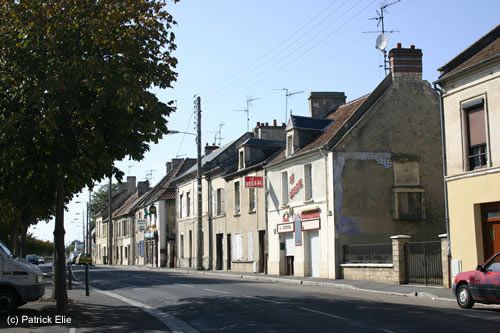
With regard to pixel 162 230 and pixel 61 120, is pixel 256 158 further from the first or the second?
pixel 61 120

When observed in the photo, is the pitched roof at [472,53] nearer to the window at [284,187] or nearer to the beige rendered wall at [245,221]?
the window at [284,187]

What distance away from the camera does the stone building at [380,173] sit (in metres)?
30.7

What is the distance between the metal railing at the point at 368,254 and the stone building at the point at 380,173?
550 mm

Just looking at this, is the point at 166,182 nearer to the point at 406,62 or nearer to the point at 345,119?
the point at 345,119

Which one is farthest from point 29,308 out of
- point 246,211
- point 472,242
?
point 246,211

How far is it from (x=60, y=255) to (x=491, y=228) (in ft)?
44.7

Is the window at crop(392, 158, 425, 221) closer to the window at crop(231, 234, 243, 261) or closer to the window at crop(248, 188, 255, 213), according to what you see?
the window at crop(248, 188, 255, 213)

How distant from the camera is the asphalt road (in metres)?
12.8

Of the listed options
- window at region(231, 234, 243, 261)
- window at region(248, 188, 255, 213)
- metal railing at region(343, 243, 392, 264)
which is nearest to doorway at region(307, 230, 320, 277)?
metal railing at region(343, 243, 392, 264)

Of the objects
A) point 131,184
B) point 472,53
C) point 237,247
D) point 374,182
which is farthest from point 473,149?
point 131,184

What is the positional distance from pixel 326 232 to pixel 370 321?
17.5 metres

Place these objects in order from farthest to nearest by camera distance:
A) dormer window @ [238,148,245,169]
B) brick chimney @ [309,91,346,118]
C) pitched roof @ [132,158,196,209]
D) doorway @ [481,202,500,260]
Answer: pitched roof @ [132,158,196,209], dormer window @ [238,148,245,169], brick chimney @ [309,91,346,118], doorway @ [481,202,500,260]

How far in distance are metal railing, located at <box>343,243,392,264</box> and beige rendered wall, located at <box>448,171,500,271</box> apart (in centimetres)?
503

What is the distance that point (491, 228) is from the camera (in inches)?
824
